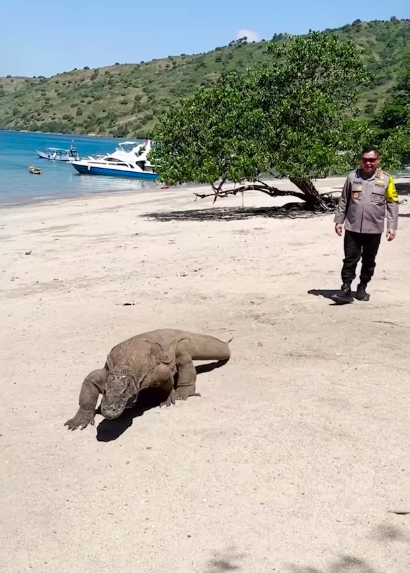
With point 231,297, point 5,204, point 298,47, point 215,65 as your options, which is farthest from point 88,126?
point 231,297

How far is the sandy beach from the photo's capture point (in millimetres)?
3467

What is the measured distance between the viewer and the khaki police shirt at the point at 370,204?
775cm

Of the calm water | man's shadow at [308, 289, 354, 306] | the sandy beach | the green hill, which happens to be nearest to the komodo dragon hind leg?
the sandy beach

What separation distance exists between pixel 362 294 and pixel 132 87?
157 metres

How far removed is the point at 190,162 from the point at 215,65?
135059 mm

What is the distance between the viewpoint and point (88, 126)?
148 meters

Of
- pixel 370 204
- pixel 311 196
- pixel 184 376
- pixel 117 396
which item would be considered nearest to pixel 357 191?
pixel 370 204

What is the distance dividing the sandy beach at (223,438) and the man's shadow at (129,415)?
0.09 ft

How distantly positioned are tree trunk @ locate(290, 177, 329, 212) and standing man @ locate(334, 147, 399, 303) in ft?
36.6

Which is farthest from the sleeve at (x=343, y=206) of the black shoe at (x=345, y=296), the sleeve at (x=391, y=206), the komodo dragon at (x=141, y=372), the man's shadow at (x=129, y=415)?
the man's shadow at (x=129, y=415)

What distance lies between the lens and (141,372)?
5012 mm

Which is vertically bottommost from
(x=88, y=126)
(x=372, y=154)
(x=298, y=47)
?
(x=88, y=126)

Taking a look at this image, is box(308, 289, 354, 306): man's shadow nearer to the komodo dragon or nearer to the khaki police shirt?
the khaki police shirt

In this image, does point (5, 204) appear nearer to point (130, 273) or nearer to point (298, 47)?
point (298, 47)
